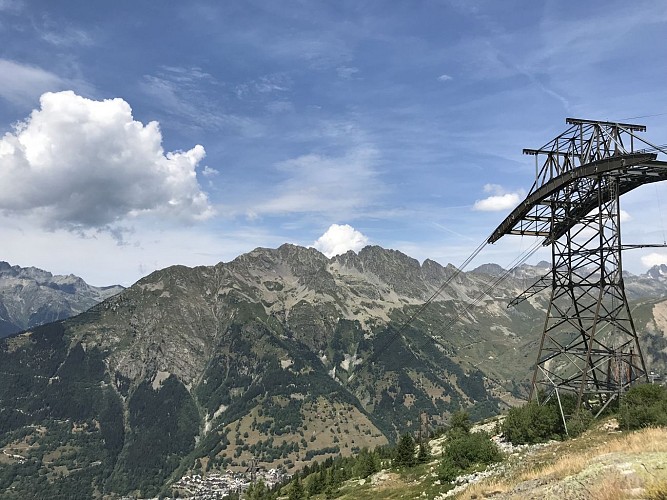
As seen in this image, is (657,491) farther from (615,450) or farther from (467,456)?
(467,456)

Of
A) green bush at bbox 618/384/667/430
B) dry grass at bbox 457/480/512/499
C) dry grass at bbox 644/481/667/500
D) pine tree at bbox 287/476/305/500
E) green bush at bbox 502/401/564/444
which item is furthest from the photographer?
pine tree at bbox 287/476/305/500

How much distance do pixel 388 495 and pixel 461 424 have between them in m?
22.2

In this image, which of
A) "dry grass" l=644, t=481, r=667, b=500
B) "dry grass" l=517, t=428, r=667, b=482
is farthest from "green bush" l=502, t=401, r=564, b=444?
"dry grass" l=644, t=481, r=667, b=500

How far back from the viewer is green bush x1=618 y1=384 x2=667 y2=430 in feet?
101

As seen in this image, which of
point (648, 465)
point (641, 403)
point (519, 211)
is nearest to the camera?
point (648, 465)

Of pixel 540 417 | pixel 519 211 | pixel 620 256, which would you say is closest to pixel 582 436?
pixel 540 417

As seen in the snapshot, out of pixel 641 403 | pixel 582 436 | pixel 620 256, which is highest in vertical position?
pixel 620 256

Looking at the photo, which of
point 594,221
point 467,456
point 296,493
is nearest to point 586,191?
point 594,221

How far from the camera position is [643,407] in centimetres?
3198

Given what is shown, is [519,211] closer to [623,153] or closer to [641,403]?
[623,153]

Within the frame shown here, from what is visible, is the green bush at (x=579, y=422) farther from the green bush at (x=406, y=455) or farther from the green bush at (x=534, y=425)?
the green bush at (x=406, y=455)

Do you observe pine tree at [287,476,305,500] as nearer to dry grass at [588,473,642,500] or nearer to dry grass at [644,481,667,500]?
dry grass at [588,473,642,500]

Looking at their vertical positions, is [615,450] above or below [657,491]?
below

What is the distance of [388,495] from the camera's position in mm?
38719
